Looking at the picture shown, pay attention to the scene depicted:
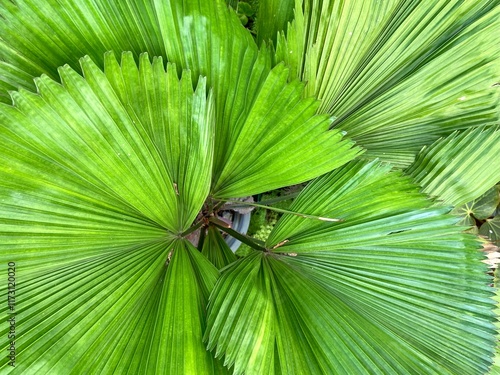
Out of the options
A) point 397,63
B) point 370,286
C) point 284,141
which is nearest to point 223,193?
point 284,141

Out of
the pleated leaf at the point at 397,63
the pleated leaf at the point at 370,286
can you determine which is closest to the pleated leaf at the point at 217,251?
the pleated leaf at the point at 370,286

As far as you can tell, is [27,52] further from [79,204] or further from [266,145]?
[266,145]

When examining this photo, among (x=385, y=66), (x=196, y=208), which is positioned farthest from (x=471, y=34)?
(x=196, y=208)

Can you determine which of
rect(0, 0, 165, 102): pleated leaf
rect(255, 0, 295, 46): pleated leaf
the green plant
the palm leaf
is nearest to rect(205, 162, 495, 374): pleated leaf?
the green plant

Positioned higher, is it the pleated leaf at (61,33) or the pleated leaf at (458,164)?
the pleated leaf at (458,164)

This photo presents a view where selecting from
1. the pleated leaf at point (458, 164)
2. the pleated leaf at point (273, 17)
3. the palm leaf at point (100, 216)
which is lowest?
the palm leaf at point (100, 216)

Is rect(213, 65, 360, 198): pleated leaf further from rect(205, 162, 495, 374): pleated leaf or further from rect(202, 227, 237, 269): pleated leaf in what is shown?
rect(202, 227, 237, 269): pleated leaf

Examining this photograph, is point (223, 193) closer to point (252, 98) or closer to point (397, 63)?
point (252, 98)

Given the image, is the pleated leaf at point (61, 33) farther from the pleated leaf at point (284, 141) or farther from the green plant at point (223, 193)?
the pleated leaf at point (284, 141)
